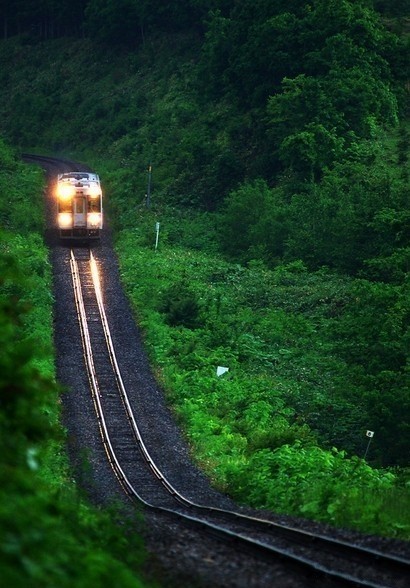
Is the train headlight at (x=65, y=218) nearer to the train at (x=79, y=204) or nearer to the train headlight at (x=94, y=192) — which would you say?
the train at (x=79, y=204)

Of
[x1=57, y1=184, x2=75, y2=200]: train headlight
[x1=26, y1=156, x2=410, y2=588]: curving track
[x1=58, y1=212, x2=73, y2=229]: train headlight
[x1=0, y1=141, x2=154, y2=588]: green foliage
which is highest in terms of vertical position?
[x1=57, y1=184, x2=75, y2=200]: train headlight

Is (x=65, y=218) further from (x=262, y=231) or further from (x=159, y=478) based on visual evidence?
(x=159, y=478)

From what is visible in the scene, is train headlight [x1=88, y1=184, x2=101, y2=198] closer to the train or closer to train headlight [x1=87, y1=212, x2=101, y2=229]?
the train

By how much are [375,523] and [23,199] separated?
4480cm

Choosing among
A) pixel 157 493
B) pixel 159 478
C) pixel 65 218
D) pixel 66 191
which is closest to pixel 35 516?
pixel 157 493

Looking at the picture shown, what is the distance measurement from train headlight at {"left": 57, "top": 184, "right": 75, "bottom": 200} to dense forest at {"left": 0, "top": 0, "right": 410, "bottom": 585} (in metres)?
2.92

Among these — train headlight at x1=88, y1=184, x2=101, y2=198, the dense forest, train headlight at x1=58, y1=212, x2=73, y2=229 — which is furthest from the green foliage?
train headlight at x1=58, y1=212, x2=73, y2=229

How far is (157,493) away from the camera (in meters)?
26.5

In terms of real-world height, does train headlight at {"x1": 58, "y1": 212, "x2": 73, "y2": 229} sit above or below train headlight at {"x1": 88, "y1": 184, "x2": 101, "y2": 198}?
below

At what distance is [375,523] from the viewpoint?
2033cm

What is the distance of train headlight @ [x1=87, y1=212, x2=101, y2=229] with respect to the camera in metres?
51.6

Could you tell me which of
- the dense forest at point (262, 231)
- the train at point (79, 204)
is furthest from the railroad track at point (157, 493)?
the dense forest at point (262, 231)

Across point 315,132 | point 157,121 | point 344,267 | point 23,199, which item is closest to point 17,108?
point 157,121

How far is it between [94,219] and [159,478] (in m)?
25.6
